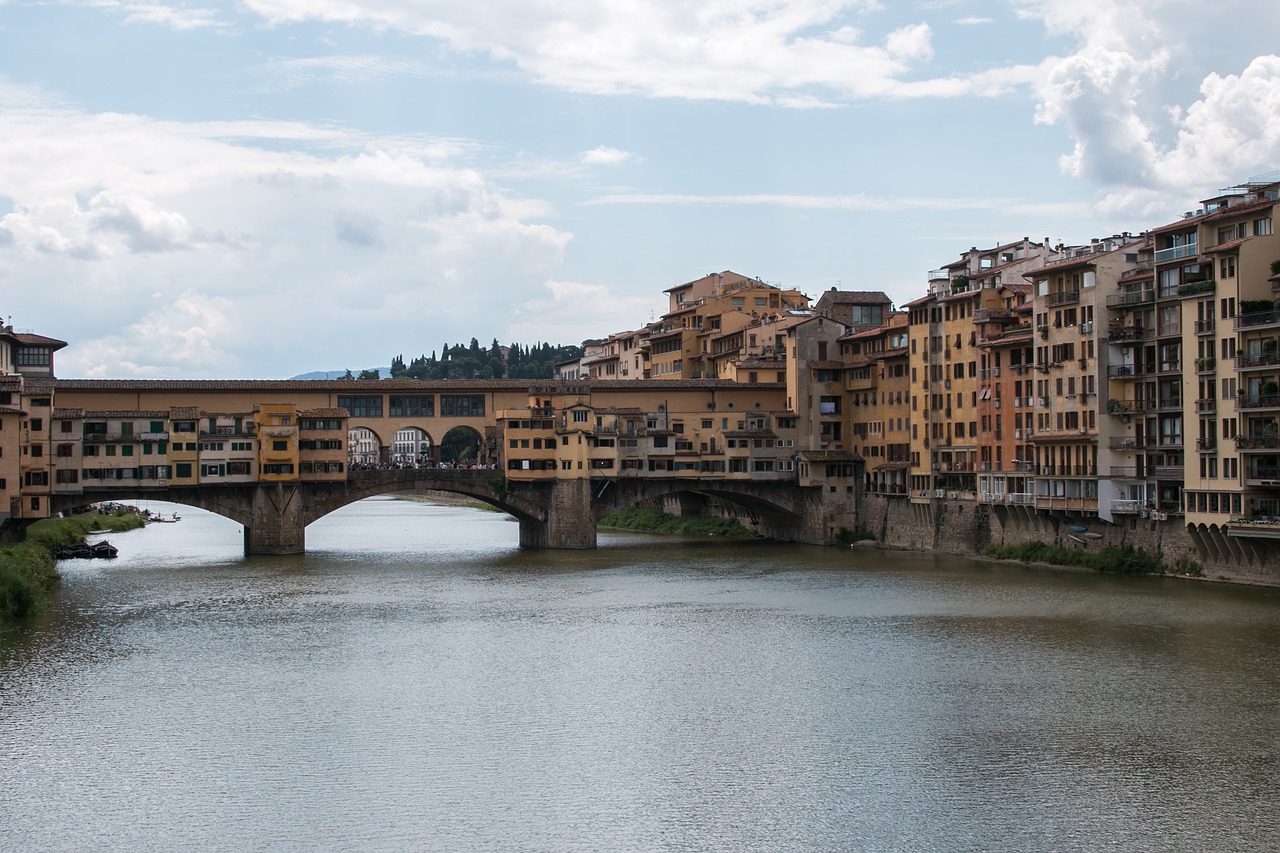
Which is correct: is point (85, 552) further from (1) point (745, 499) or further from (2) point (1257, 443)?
(2) point (1257, 443)

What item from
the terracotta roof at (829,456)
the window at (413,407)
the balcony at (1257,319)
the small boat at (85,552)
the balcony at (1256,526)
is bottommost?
the small boat at (85,552)

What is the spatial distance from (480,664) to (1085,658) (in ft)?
49.4

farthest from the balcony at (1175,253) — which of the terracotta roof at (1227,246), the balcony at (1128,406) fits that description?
the balcony at (1128,406)

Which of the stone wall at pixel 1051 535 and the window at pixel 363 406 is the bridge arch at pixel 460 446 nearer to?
the window at pixel 363 406

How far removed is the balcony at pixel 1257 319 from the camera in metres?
47.0

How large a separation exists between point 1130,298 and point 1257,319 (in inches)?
278

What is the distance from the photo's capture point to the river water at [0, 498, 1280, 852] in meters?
24.3

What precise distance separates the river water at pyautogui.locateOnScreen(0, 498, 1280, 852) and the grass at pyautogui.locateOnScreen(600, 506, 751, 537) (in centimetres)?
2823

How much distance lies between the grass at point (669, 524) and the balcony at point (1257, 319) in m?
35.4

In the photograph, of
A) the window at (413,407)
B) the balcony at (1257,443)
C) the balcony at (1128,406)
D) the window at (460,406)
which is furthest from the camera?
the window at (460,406)

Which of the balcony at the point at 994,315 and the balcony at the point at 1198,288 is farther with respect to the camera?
the balcony at the point at 994,315

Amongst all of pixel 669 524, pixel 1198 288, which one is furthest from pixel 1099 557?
pixel 669 524

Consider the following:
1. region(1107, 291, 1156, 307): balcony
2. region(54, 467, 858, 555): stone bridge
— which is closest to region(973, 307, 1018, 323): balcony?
region(1107, 291, 1156, 307): balcony

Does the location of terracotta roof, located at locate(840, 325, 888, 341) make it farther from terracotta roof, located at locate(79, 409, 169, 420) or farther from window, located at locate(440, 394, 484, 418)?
terracotta roof, located at locate(79, 409, 169, 420)
